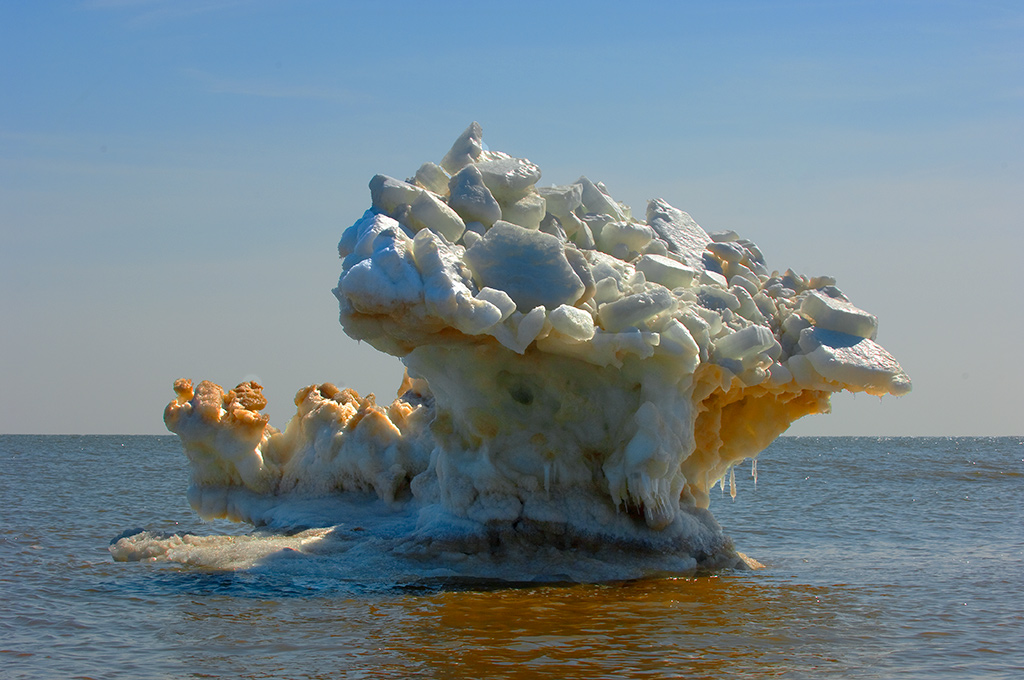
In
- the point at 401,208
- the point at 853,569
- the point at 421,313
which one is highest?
the point at 401,208

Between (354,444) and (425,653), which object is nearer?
(425,653)

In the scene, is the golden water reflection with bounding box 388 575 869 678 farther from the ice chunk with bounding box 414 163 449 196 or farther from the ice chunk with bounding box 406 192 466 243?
the ice chunk with bounding box 414 163 449 196

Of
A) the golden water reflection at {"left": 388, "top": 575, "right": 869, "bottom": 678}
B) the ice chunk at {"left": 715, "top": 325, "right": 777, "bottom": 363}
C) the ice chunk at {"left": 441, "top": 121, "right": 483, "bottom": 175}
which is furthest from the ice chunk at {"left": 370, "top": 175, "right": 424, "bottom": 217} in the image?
the golden water reflection at {"left": 388, "top": 575, "right": 869, "bottom": 678}

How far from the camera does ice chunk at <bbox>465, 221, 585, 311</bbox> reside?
8367 mm

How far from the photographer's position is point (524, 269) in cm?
842

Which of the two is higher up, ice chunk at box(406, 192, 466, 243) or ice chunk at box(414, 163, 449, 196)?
ice chunk at box(414, 163, 449, 196)

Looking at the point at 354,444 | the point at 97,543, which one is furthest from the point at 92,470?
the point at 354,444

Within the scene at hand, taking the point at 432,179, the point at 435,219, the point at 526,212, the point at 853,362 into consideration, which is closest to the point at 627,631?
the point at 853,362

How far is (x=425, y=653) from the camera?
21.3ft

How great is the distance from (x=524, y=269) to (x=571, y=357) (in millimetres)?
1027

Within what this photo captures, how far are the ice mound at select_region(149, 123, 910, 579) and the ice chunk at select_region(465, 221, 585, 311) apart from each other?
0.04 feet

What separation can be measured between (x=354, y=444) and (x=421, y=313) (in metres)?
3.44

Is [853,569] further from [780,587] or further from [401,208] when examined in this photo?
[401,208]

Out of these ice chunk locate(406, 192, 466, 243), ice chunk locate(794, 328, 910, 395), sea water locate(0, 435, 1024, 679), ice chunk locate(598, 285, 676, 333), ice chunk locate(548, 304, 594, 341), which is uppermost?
ice chunk locate(406, 192, 466, 243)
